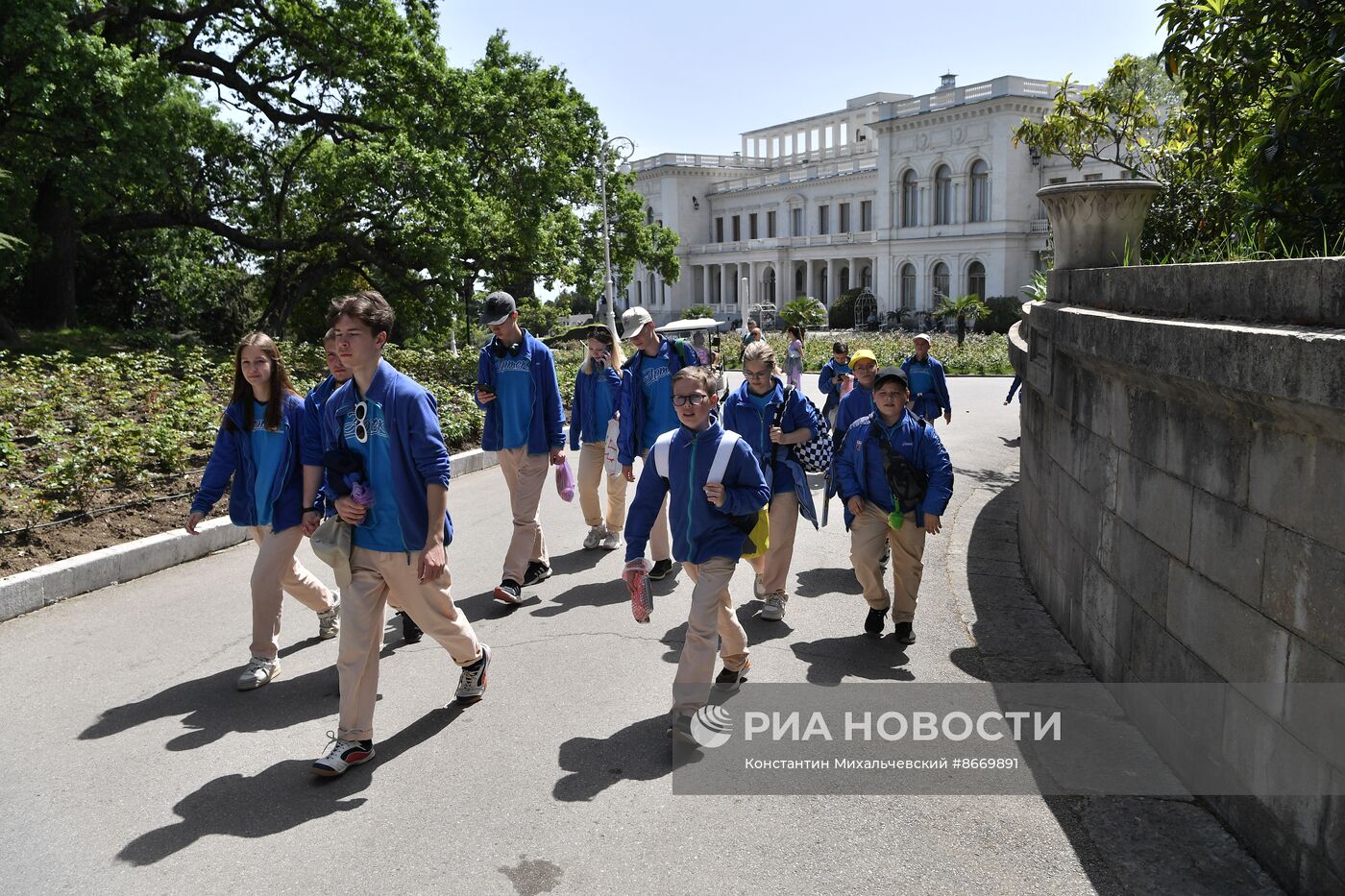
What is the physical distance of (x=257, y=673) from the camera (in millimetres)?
5645

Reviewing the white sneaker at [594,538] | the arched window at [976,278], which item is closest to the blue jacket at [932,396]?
the white sneaker at [594,538]

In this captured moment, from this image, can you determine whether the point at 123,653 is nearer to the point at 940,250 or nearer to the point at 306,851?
the point at 306,851

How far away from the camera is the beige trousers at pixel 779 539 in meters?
6.73

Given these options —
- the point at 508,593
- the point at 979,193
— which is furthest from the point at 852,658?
the point at 979,193

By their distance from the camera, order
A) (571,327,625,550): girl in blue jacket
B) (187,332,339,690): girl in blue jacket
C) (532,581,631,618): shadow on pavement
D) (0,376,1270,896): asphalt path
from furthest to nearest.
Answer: (571,327,625,550): girl in blue jacket, (532,581,631,618): shadow on pavement, (187,332,339,690): girl in blue jacket, (0,376,1270,896): asphalt path

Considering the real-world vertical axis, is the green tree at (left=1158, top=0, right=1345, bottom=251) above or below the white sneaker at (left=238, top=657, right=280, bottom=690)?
above

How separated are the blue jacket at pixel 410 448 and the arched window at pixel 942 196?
64411mm

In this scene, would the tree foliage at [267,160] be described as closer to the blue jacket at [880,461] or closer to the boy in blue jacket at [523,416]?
the boy in blue jacket at [523,416]

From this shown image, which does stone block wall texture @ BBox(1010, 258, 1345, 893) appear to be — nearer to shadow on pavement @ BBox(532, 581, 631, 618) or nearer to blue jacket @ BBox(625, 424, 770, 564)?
blue jacket @ BBox(625, 424, 770, 564)

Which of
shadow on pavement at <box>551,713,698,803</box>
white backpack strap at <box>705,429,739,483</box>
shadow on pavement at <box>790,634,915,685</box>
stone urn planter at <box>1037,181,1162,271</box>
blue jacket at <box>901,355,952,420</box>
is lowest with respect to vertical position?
shadow on pavement at <box>790,634,915,685</box>

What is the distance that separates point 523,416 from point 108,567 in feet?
10.5

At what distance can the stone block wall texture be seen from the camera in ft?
10.7

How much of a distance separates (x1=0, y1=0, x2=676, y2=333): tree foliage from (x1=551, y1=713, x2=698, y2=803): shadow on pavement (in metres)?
15.3

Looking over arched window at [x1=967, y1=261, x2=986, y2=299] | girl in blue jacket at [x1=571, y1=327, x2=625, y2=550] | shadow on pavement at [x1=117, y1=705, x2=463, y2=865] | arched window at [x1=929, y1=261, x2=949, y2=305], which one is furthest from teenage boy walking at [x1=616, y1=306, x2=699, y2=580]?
arched window at [x1=929, y1=261, x2=949, y2=305]
